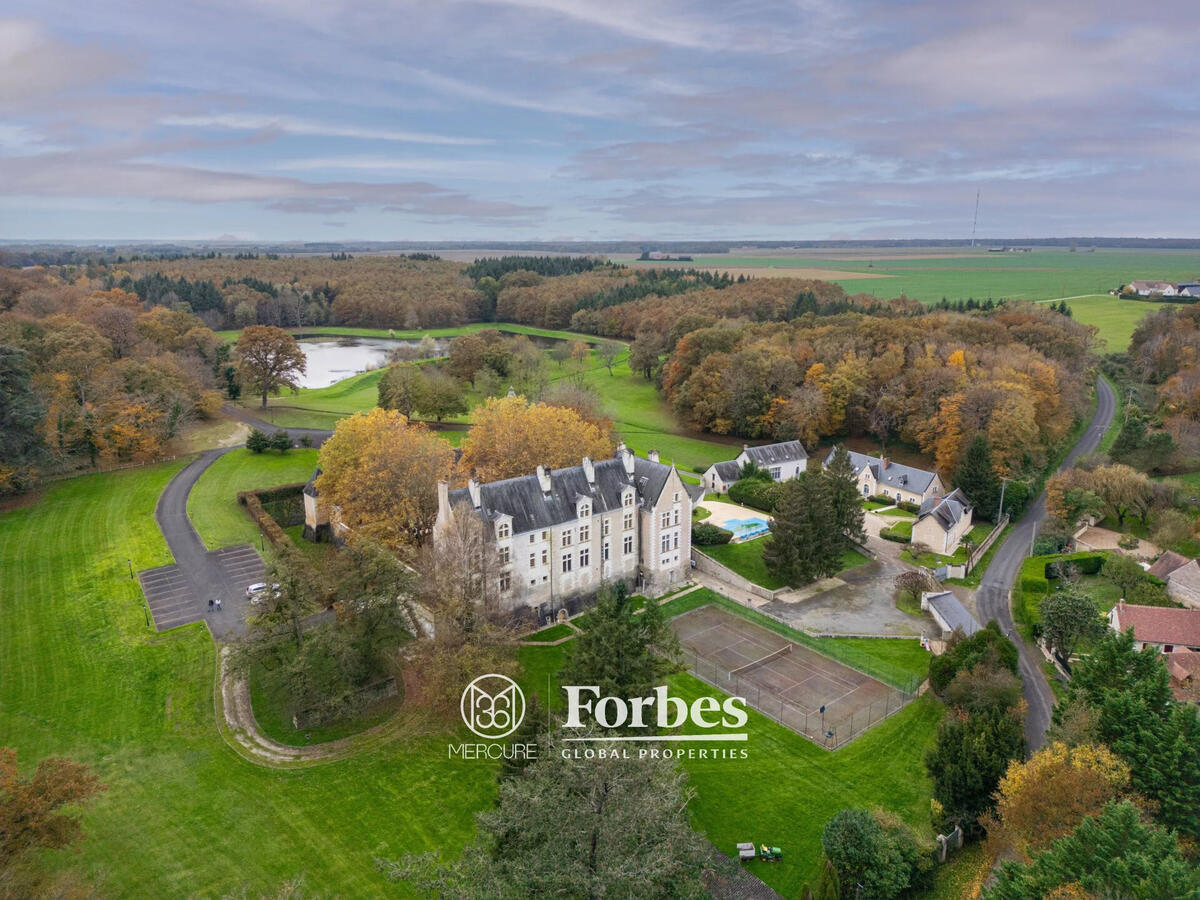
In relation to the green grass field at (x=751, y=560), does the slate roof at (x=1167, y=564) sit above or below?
above

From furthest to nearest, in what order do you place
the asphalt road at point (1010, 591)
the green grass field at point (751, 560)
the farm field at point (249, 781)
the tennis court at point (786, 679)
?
the green grass field at point (751, 560), the asphalt road at point (1010, 591), the tennis court at point (786, 679), the farm field at point (249, 781)

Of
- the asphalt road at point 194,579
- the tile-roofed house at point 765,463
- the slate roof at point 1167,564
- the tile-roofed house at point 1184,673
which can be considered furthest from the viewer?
the tile-roofed house at point 765,463

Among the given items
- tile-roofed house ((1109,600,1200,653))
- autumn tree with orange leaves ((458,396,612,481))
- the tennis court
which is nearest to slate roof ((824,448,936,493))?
autumn tree with orange leaves ((458,396,612,481))

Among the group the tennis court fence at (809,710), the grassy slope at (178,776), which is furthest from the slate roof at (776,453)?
the grassy slope at (178,776)

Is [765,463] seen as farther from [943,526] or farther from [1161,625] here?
[1161,625]

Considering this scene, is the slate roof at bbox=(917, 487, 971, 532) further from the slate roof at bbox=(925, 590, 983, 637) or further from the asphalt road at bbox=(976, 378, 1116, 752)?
the slate roof at bbox=(925, 590, 983, 637)

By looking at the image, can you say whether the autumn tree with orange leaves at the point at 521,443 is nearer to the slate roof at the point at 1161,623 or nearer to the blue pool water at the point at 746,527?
the blue pool water at the point at 746,527

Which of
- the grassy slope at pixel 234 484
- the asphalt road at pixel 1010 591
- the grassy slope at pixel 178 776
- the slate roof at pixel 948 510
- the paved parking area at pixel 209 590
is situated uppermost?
the slate roof at pixel 948 510
